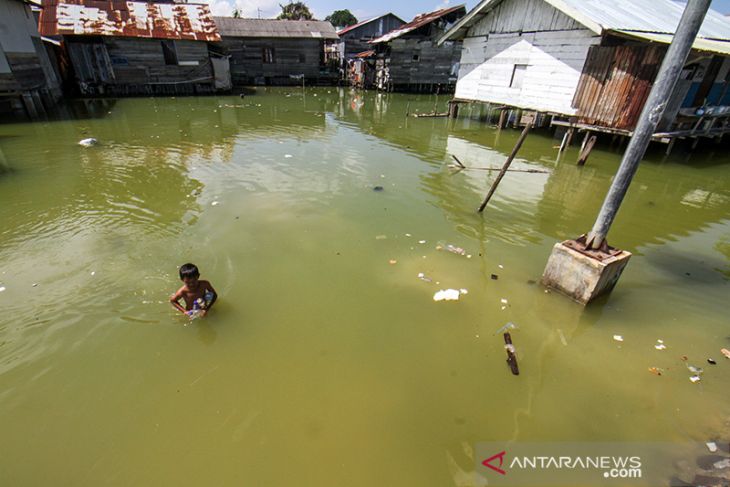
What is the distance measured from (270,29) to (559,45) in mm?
27712

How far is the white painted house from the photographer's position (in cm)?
1141

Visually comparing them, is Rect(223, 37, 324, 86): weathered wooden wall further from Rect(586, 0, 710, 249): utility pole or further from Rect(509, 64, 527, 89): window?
Rect(586, 0, 710, 249): utility pole

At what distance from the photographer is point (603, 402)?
3438mm

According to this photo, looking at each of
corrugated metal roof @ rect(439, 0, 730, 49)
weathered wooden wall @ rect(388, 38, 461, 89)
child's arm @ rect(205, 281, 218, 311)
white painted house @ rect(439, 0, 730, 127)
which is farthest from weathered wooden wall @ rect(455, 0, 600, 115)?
child's arm @ rect(205, 281, 218, 311)

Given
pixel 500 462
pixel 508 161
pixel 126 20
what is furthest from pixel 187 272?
pixel 126 20

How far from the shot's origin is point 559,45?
13469 mm

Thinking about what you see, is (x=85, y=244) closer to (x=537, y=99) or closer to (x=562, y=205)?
(x=562, y=205)

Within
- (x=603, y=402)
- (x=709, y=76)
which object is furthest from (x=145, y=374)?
(x=709, y=76)

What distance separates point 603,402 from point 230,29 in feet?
124

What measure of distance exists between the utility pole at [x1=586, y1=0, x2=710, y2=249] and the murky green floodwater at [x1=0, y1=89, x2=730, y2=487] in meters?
1.58

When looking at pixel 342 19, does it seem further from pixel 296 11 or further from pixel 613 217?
pixel 613 217

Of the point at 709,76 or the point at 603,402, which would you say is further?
the point at 709,76

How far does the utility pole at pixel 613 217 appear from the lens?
341 centimetres

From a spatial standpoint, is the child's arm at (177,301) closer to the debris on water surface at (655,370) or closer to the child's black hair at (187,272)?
the child's black hair at (187,272)
